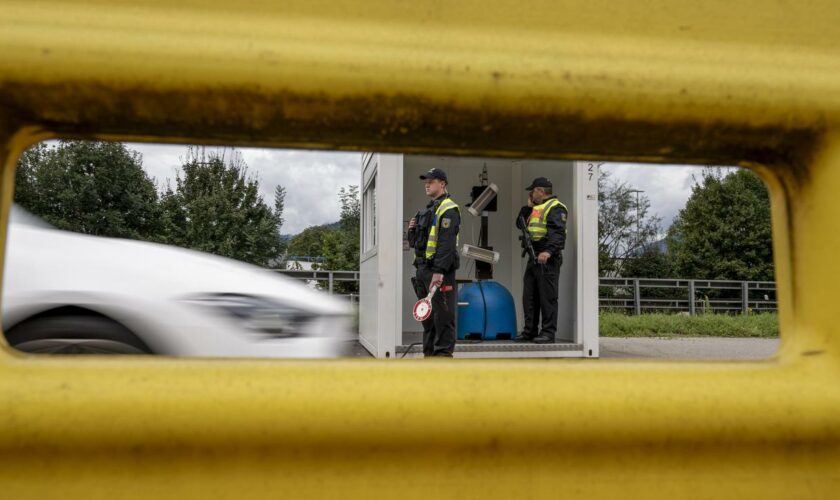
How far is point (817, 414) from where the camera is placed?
2.81 ft

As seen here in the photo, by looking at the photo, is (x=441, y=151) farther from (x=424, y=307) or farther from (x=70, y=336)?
(x=424, y=307)

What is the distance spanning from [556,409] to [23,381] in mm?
629

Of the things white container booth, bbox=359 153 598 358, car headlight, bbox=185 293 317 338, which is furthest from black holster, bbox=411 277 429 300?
car headlight, bbox=185 293 317 338

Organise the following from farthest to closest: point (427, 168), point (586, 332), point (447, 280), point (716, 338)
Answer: point (716, 338) → point (427, 168) → point (586, 332) → point (447, 280)

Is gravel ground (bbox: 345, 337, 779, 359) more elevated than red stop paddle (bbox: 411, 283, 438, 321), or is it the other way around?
red stop paddle (bbox: 411, 283, 438, 321)

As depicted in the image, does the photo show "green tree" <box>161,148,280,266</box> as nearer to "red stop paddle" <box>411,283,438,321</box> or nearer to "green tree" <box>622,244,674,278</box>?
"red stop paddle" <box>411,283,438,321</box>

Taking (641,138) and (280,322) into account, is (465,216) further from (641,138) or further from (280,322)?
(641,138)

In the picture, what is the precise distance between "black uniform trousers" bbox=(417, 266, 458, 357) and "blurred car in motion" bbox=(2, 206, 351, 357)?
4.11m

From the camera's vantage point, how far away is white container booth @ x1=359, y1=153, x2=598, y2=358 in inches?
267

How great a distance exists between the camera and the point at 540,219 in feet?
24.1

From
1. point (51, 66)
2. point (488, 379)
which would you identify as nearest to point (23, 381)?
point (51, 66)

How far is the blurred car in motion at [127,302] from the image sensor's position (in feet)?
7.06

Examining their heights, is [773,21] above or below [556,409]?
above

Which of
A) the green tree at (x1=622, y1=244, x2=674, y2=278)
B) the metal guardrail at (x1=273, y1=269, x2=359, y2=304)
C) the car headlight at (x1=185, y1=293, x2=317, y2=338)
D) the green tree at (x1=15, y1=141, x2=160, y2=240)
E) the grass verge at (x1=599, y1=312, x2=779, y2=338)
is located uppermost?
the green tree at (x1=15, y1=141, x2=160, y2=240)
